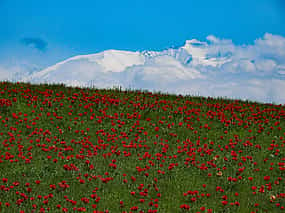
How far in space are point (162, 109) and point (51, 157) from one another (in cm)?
771

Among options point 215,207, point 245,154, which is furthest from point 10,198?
point 245,154

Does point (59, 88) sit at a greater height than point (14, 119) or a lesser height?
greater

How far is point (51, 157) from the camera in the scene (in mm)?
15734

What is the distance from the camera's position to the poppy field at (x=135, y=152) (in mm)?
12555

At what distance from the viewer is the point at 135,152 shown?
1627 centimetres

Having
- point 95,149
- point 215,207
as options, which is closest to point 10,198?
point 95,149

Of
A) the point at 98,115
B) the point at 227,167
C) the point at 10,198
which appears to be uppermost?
the point at 98,115

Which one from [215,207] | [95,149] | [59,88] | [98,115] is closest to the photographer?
[215,207]

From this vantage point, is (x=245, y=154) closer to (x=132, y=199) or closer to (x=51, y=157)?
(x=132, y=199)

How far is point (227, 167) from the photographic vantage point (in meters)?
15.3

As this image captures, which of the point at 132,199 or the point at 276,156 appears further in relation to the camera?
the point at 276,156

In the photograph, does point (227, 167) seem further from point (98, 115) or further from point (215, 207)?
point (98, 115)

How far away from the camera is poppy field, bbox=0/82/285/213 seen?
41.2ft

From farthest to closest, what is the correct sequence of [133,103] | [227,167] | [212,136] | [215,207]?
[133,103] < [212,136] < [227,167] < [215,207]
